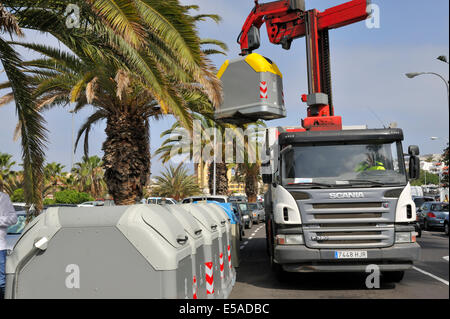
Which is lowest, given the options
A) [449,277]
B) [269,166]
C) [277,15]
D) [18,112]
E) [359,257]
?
[359,257]

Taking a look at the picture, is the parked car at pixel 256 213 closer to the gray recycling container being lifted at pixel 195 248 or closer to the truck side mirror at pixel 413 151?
the truck side mirror at pixel 413 151

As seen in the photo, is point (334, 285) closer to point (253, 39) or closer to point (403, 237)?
point (403, 237)

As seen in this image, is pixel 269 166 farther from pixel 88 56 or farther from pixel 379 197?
pixel 88 56

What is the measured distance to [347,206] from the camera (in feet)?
26.7

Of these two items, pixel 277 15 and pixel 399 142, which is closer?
pixel 399 142

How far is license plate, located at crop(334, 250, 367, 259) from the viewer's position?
7.96 metres

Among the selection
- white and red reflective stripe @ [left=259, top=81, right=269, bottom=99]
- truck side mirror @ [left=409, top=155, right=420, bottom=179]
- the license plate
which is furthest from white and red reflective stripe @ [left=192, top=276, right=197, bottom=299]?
truck side mirror @ [left=409, top=155, right=420, bottom=179]

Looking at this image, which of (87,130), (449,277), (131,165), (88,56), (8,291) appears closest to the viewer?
(449,277)

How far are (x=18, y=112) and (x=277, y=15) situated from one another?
5.64 metres

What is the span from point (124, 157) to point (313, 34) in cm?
758

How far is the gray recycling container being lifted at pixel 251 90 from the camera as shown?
856 centimetres

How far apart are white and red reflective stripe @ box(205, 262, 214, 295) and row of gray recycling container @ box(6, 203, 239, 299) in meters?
1.53
